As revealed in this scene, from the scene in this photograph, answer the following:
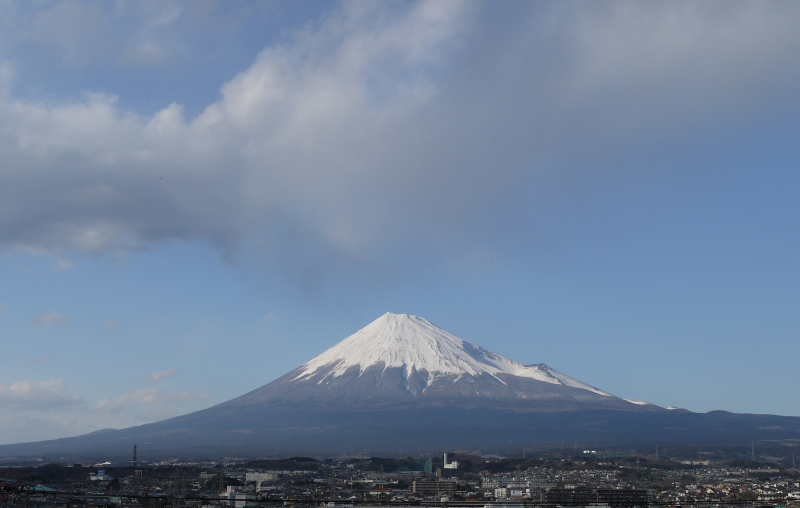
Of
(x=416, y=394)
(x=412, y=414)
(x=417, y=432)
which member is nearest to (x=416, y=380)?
(x=416, y=394)

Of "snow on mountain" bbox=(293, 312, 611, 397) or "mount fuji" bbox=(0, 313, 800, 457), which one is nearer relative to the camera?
"mount fuji" bbox=(0, 313, 800, 457)

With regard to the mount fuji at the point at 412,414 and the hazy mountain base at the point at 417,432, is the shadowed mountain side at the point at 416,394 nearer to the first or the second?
the mount fuji at the point at 412,414

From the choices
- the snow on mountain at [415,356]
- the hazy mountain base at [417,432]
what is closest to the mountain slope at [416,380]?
the snow on mountain at [415,356]

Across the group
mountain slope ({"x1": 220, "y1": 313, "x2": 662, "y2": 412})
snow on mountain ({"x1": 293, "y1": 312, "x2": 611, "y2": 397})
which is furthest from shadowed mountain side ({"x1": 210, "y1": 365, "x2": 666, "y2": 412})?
snow on mountain ({"x1": 293, "y1": 312, "x2": 611, "y2": 397})

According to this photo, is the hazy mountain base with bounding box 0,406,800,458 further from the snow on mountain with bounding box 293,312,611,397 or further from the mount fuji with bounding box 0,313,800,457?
the snow on mountain with bounding box 293,312,611,397

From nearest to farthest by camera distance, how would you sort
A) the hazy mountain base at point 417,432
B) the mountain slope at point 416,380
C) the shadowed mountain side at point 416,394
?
the hazy mountain base at point 417,432
the shadowed mountain side at point 416,394
the mountain slope at point 416,380
